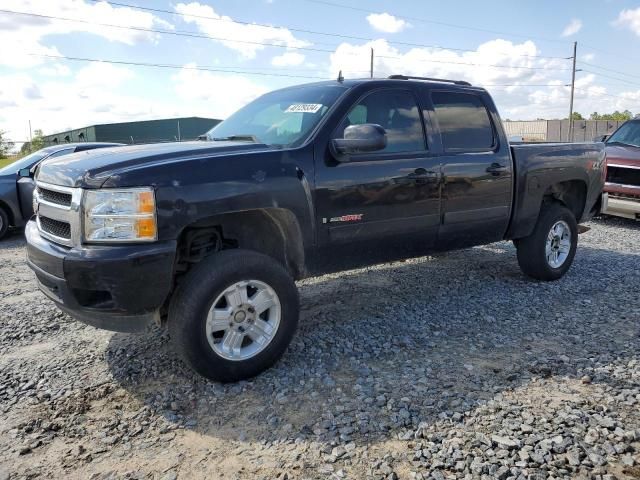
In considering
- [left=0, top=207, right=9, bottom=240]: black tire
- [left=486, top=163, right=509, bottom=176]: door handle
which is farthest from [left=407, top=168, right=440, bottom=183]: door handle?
[left=0, top=207, right=9, bottom=240]: black tire

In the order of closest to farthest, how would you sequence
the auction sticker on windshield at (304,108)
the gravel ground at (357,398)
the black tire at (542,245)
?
the gravel ground at (357,398), the auction sticker on windshield at (304,108), the black tire at (542,245)

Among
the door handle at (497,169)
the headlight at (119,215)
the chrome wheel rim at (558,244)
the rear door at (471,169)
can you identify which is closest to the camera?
the headlight at (119,215)

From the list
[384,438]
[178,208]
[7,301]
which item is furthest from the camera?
[7,301]

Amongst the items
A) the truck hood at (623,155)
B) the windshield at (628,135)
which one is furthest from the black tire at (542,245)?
the windshield at (628,135)

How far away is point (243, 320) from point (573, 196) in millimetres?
4554

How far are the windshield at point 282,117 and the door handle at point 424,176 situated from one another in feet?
2.94

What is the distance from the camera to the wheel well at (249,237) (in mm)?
3541

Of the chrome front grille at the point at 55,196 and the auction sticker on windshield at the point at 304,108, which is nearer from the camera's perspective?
the chrome front grille at the point at 55,196

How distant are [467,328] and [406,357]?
879mm

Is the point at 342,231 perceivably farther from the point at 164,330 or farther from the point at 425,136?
the point at 164,330

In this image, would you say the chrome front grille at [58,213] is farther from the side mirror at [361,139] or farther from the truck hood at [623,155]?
the truck hood at [623,155]

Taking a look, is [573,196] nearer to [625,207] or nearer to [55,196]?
[625,207]

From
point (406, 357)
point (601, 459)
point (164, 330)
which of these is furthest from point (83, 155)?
point (601, 459)

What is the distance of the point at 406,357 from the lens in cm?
388
